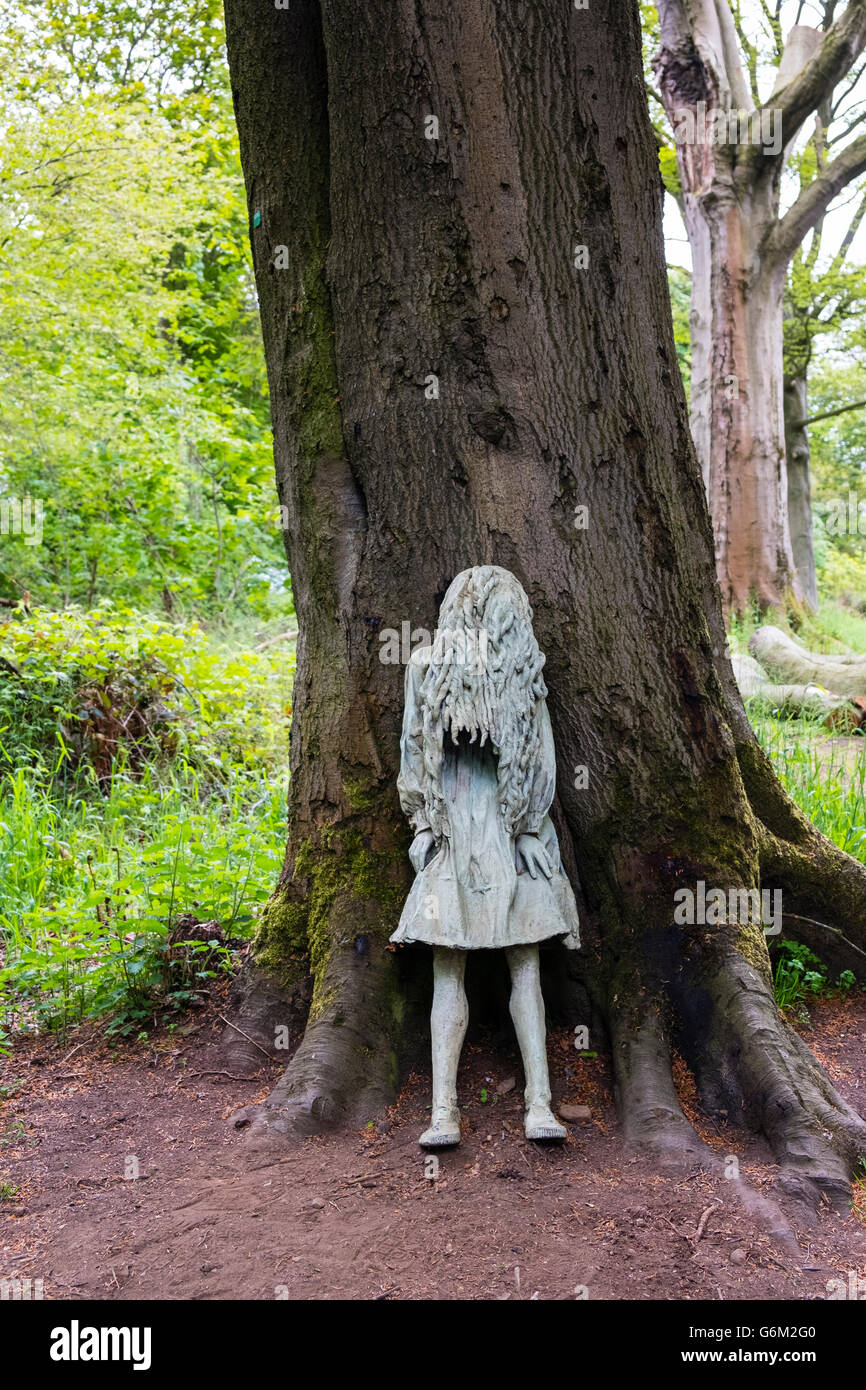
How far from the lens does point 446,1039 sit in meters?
3.92

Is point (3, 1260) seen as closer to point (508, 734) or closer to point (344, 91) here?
point (508, 734)

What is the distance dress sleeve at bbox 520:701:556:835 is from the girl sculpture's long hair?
34 millimetres

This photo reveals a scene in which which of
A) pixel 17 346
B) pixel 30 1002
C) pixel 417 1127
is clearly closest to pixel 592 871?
pixel 417 1127

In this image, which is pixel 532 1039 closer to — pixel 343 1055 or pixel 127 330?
pixel 343 1055

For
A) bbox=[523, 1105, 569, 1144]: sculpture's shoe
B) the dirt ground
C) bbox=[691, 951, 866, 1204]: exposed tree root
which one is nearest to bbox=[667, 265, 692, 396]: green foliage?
bbox=[691, 951, 866, 1204]: exposed tree root

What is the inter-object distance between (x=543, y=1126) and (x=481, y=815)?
3.64 feet

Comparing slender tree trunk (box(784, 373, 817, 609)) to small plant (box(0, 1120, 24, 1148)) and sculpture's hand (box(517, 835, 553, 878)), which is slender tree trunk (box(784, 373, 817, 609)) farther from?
small plant (box(0, 1120, 24, 1148))

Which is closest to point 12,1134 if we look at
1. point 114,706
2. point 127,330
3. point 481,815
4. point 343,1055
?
point 343,1055

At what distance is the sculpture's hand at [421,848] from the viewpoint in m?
4.04

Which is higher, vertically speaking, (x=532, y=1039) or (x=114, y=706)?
(x=114, y=706)

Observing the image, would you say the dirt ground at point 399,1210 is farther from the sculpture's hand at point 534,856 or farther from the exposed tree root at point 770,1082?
the sculpture's hand at point 534,856

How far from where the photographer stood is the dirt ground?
3.10 metres

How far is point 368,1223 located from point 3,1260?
3.82 ft

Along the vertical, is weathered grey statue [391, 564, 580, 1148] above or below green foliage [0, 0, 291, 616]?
below
